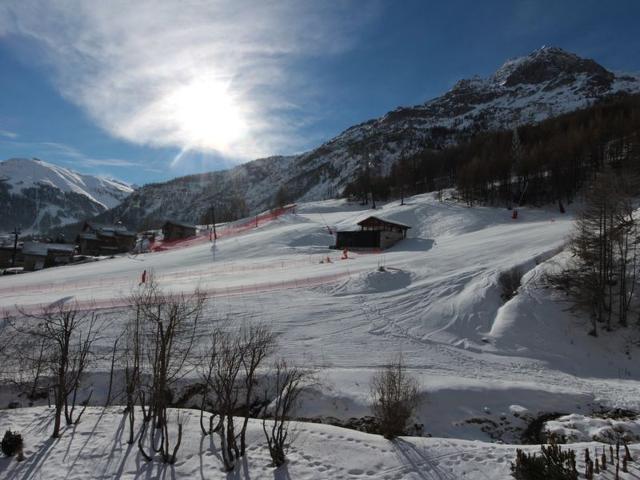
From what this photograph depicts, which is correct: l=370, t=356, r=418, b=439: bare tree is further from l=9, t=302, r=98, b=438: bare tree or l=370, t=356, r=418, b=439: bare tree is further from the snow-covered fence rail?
the snow-covered fence rail

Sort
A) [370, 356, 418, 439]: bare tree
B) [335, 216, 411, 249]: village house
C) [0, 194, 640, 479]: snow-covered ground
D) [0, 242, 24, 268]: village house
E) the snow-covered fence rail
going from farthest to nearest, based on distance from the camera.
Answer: [0, 242, 24, 268]: village house
[335, 216, 411, 249]: village house
the snow-covered fence rail
[370, 356, 418, 439]: bare tree
[0, 194, 640, 479]: snow-covered ground

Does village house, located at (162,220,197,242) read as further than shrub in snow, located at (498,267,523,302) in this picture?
Yes

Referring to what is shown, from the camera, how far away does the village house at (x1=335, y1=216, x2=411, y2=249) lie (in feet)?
165

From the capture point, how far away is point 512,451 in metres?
12.5

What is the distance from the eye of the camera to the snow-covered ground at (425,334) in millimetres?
13438

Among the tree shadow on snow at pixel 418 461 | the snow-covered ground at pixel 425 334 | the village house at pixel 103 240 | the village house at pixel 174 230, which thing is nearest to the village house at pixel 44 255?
the village house at pixel 103 240

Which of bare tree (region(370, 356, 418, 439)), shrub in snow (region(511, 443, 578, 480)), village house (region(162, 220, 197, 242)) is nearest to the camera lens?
shrub in snow (region(511, 443, 578, 480))

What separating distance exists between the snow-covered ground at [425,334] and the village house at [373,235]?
831cm

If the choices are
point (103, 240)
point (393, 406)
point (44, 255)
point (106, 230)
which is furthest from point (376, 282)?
point (106, 230)

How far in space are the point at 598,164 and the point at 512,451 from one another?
69661 millimetres

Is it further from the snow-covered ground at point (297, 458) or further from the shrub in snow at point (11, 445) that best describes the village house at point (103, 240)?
the snow-covered ground at point (297, 458)

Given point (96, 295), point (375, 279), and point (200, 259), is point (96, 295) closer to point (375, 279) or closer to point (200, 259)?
point (200, 259)

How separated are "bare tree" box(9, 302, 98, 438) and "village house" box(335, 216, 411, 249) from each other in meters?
33.9

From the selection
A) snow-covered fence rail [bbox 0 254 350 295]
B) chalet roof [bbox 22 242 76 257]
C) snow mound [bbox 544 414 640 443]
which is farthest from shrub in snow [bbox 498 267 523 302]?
chalet roof [bbox 22 242 76 257]
